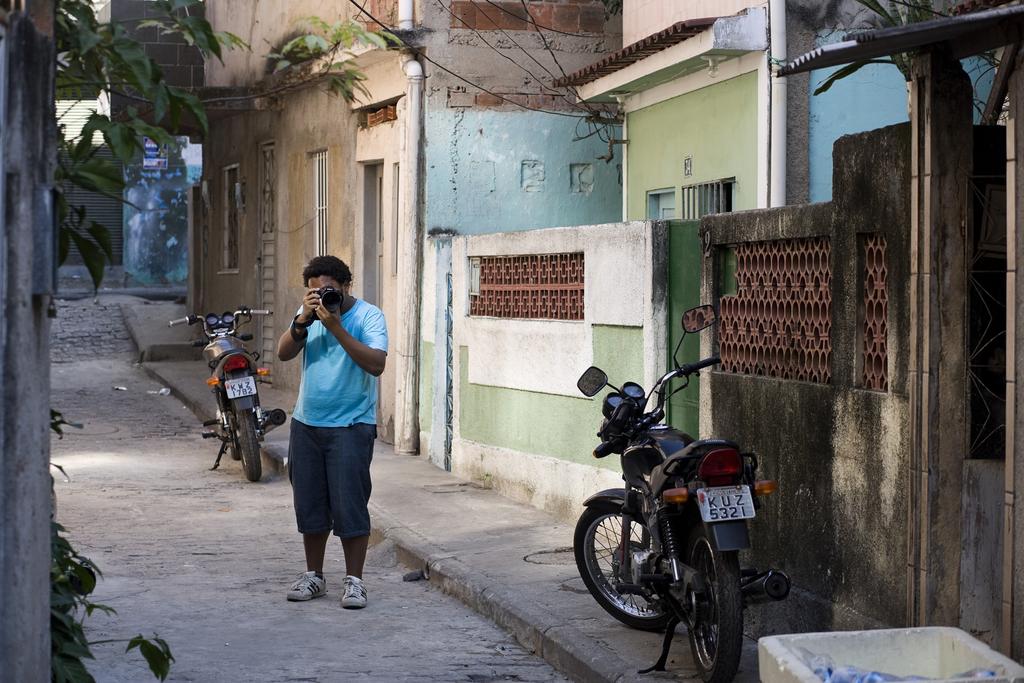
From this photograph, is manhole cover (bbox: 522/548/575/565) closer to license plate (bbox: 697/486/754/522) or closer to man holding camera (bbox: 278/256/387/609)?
man holding camera (bbox: 278/256/387/609)

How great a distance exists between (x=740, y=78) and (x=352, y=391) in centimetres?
492

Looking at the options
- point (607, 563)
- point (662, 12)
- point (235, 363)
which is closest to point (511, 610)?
point (607, 563)

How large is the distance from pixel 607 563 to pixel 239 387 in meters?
5.88

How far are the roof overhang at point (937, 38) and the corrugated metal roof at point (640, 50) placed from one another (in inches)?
227

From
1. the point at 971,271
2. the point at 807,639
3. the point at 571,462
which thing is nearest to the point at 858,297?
the point at 971,271

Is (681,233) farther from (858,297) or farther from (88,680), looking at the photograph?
(88,680)

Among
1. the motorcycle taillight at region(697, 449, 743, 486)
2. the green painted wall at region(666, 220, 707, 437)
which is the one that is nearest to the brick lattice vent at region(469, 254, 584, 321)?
the green painted wall at region(666, 220, 707, 437)

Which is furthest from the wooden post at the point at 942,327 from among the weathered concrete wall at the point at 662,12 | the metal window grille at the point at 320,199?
the metal window grille at the point at 320,199

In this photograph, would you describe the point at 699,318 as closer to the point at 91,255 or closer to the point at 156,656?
the point at 156,656

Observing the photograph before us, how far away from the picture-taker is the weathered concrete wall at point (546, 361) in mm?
9312

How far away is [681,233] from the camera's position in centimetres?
883

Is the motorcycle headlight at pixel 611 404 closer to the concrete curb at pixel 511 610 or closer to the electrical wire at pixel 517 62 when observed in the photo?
the concrete curb at pixel 511 610

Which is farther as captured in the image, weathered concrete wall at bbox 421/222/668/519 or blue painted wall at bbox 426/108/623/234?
blue painted wall at bbox 426/108/623/234

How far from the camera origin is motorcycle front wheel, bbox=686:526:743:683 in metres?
5.96
